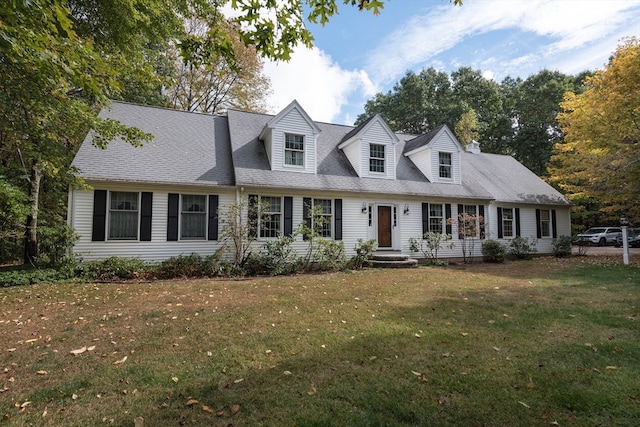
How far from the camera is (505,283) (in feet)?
28.9

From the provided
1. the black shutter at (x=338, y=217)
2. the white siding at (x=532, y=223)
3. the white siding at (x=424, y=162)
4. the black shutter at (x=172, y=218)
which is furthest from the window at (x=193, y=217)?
the white siding at (x=532, y=223)

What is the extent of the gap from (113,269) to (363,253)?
26.8 feet

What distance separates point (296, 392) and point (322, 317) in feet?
7.96

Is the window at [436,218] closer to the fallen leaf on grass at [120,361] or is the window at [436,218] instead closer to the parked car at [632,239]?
the fallen leaf on grass at [120,361]

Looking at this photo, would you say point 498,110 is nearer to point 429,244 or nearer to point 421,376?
point 429,244

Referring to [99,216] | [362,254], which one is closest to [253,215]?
[362,254]

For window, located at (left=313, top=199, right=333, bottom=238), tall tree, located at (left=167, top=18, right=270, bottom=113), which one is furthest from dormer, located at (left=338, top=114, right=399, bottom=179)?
tall tree, located at (left=167, top=18, right=270, bottom=113)

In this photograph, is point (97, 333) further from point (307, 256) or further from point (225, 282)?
point (307, 256)

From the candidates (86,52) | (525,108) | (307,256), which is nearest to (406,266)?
(307,256)

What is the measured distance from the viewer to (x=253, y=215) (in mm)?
11281

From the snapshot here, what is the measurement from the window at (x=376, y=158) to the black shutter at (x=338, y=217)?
2.39 meters

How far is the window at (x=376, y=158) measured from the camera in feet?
46.2

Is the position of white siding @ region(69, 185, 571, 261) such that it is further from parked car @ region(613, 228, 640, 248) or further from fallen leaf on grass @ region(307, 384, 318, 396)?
parked car @ region(613, 228, 640, 248)

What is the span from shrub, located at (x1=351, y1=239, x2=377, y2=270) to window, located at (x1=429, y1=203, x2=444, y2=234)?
332cm
